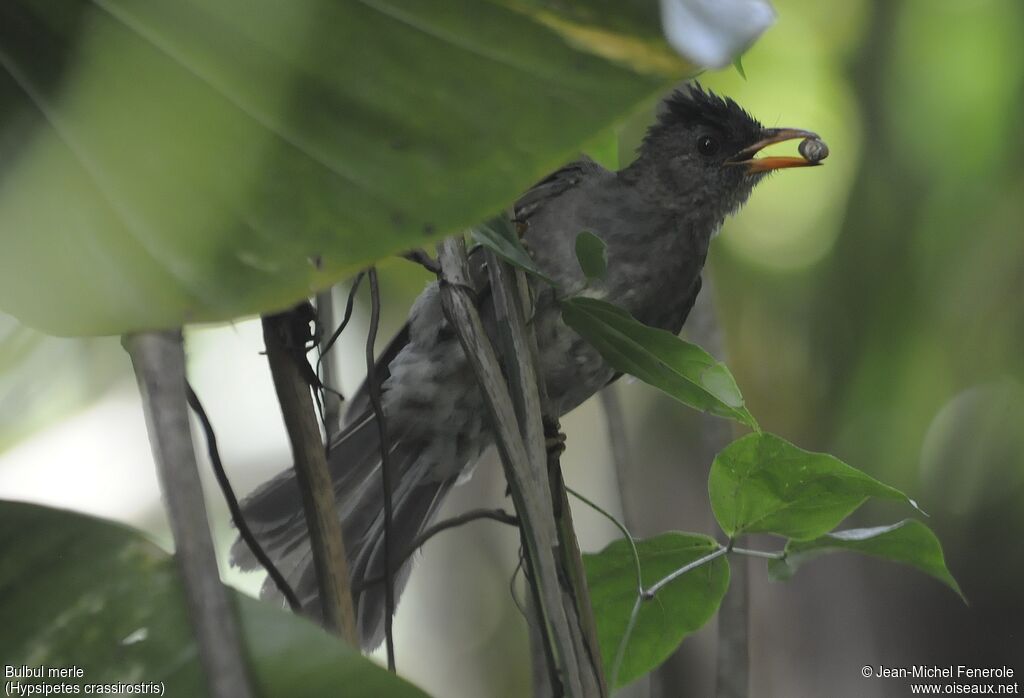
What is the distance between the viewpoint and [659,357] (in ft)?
2.60

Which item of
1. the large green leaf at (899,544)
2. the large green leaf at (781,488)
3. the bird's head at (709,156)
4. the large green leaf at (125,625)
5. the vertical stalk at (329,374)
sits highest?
the bird's head at (709,156)

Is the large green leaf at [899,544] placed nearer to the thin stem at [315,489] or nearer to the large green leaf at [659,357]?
the large green leaf at [659,357]

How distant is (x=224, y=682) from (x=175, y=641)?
78mm

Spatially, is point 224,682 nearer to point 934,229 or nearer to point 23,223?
point 23,223

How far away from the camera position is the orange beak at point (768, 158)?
1745 mm

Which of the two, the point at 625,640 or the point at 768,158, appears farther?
the point at 768,158

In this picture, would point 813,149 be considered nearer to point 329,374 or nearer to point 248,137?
point 329,374

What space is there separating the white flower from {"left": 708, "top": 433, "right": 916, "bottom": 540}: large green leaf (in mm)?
507

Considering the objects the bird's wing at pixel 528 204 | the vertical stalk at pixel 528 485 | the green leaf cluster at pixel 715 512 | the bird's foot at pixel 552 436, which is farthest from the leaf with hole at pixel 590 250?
the bird's wing at pixel 528 204

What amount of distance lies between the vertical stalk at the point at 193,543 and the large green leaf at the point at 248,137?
0.04 meters

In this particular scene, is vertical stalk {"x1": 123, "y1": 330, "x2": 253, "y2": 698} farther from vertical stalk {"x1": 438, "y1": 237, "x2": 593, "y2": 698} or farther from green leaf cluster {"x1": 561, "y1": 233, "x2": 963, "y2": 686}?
green leaf cluster {"x1": 561, "y1": 233, "x2": 963, "y2": 686}

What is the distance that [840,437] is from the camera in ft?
8.70

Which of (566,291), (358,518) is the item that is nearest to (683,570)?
(566,291)

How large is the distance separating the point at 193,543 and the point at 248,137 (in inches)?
7.4
